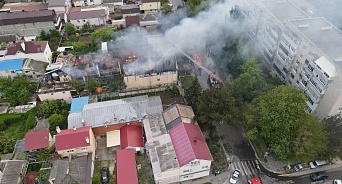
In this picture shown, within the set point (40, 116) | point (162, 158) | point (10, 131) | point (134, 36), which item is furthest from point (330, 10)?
point (10, 131)

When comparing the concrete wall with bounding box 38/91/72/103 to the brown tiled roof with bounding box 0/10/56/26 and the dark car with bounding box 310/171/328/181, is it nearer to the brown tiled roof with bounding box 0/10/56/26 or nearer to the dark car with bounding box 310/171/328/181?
the brown tiled roof with bounding box 0/10/56/26

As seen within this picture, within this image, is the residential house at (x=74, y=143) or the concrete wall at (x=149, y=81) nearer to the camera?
the residential house at (x=74, y=143)

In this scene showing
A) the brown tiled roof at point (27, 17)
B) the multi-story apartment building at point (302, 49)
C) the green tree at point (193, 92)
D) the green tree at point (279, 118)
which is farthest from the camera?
the brown tiled roof at point (27, 17)

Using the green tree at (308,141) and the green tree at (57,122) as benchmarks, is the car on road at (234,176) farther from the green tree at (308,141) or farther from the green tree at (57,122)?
the green tree at (57,122)

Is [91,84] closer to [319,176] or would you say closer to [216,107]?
[216,107]

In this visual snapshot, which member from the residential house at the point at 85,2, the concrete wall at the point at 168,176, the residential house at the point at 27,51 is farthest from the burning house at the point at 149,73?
the residential house at the point at 85,2

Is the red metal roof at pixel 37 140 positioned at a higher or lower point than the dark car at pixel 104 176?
higher

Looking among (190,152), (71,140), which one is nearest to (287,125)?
(190,152)
